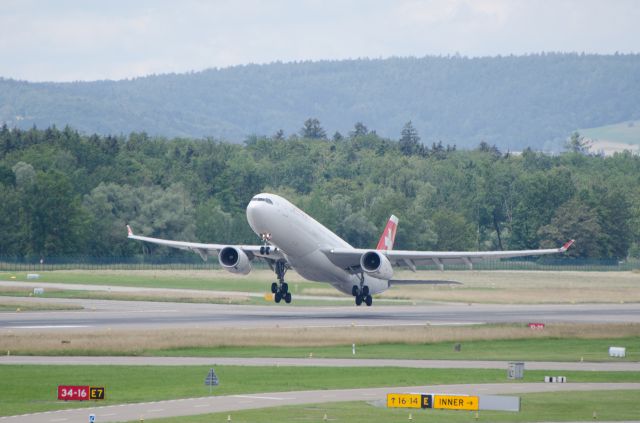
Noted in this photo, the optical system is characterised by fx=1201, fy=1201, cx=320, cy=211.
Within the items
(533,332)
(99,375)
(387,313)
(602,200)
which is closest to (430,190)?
(602,200)

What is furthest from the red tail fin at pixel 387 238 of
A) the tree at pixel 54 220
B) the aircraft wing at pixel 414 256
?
the tree at pixel 54 220

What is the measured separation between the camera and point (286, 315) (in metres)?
64.5

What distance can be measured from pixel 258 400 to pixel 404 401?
415 centimetres

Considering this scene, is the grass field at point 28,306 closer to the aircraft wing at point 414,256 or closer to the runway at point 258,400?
the aircraft wing at point 414,256

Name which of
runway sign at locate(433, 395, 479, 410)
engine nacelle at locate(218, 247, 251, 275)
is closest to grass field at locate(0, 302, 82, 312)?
engine nacelle at locate(218, 247, 251, 275)

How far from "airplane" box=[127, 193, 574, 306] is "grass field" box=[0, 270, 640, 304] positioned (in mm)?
10323

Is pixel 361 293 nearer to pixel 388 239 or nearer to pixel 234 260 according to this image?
pixel 388 239

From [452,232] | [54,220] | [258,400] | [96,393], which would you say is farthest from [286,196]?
[96,393]

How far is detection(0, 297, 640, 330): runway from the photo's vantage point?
2260 inches

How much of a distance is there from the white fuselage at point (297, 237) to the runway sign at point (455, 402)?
84.6ft

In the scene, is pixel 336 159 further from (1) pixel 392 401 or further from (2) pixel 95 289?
(1) pixel 392 401

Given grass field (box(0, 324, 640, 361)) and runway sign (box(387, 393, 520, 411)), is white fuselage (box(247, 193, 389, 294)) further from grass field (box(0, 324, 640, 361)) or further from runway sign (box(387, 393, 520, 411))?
runway sign (box(387, 393, 520, 411))

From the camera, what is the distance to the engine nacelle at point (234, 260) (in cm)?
6225

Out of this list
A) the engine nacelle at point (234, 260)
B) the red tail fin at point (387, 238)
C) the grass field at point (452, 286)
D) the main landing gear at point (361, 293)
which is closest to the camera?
the engine nacelle at point (234, 260)
